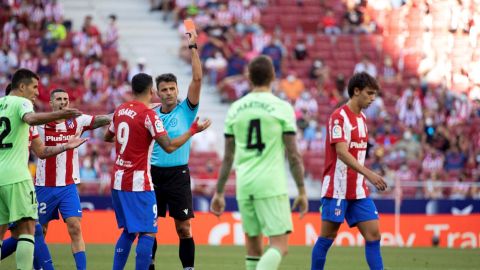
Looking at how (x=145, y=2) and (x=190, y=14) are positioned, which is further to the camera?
(x=145, y=2)

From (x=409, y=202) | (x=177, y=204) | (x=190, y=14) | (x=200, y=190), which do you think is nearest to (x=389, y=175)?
(x=409, y=202)

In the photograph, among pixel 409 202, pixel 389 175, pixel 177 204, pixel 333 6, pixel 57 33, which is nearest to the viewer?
pixel 177 204

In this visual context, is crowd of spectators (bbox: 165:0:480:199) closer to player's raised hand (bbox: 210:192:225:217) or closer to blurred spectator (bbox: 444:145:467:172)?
blurred spectator (bbox: 444:145:467:172)

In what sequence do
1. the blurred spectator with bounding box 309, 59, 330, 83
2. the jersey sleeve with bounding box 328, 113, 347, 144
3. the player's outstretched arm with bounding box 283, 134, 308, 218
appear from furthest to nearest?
the blurred spectator with bounding box 309, 59, 330, 83 < the jersey sleeve with bounding box 328, 113, 347, 144 < the player's outstretched arm with bounding box 283, 134, 308, 218

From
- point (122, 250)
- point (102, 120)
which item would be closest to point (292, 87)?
point (102, 120)

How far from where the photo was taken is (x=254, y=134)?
10.3 m

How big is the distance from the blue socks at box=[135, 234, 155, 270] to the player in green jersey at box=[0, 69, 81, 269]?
1.23m

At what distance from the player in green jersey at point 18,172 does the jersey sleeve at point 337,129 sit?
3.11 metres

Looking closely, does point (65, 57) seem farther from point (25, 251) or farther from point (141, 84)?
point (25, 251)

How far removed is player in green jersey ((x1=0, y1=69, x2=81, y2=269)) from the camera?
38.1 feet

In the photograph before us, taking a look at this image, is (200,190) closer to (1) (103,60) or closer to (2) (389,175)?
(2) (389,175)

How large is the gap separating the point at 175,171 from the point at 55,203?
172 centimetres

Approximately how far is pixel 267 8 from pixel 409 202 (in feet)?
40.7

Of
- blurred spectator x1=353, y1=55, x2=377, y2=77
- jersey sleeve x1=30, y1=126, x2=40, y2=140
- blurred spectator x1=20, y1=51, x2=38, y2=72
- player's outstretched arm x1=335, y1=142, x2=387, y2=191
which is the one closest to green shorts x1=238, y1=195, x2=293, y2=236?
player's outstretched arm x1=335, y1=142, x2=387, y2=191
